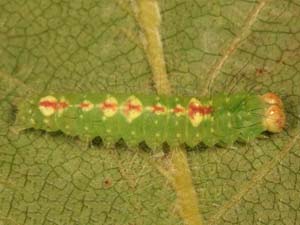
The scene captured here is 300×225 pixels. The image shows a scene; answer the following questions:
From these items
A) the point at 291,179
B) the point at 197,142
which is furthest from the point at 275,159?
the point at 197,142

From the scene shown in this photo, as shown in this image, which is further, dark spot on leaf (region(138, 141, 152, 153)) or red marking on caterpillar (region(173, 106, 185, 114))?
dark spot on leaf (region(138, 141, 152, 153))

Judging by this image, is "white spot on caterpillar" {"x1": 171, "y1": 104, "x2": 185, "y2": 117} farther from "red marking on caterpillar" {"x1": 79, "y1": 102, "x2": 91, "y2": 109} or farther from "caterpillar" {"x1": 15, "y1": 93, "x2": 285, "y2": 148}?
"red marking on caterpillar" {"x1": 79, "y1": 102, "x2": 91, "y2": 109}

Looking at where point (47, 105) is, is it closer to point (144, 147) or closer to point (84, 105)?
point (84, 105)

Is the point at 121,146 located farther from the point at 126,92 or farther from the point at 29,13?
the point at 29,13

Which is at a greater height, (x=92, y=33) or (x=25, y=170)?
(x=92, y=33)

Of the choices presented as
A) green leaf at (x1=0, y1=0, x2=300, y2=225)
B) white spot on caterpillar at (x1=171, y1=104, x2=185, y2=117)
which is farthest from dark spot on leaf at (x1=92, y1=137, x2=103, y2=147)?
white spot on caterpillar at (x1=171, y1=104, x2=185, y2=117)

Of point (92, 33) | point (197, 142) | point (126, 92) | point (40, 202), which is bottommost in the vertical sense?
point (40, 202)

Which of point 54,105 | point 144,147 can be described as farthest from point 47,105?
point 144,147
